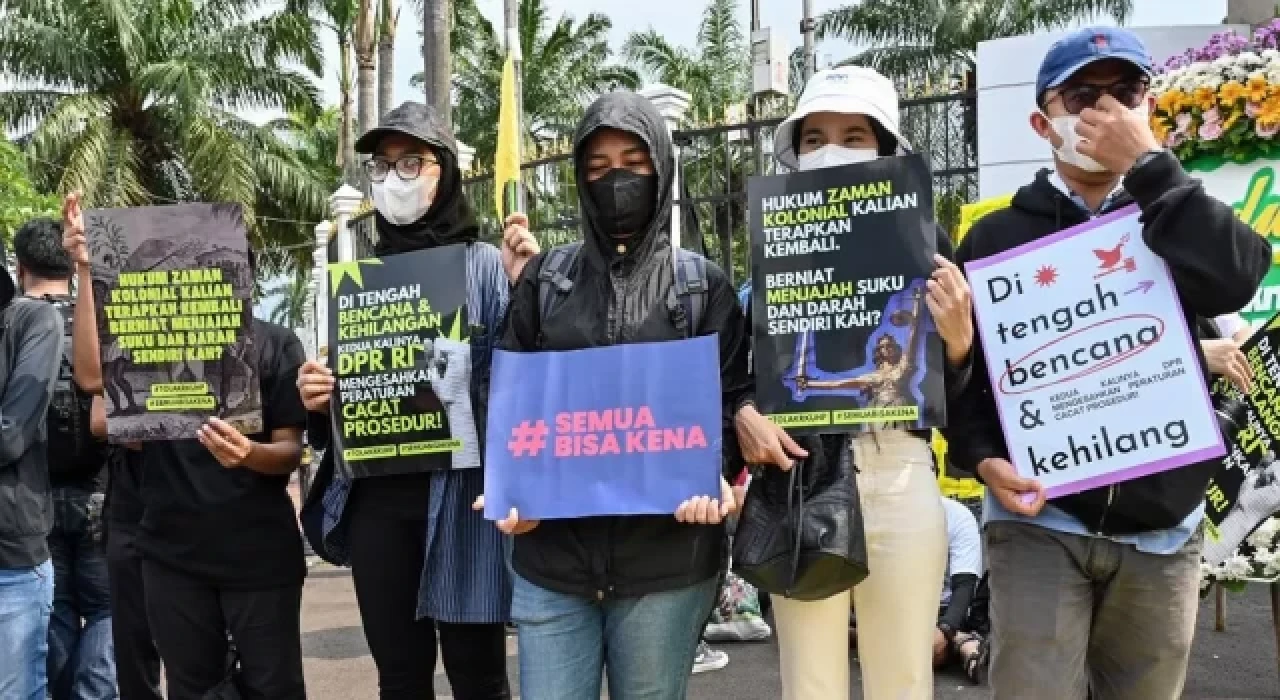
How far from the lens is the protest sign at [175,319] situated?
3.35 metres

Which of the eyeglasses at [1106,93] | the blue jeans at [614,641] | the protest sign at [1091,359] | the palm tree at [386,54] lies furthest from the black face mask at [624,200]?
the palm tree at [386,54]

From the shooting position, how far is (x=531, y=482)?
266cm

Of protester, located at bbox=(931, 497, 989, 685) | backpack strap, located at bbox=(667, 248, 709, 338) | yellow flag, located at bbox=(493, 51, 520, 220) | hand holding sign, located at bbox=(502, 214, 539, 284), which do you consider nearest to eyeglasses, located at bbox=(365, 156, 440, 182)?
yellow flag, located at bbox=(493, 51, 520, 220)

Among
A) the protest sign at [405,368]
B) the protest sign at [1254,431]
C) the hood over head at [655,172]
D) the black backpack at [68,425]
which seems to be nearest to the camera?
the hood over head at [655,172]

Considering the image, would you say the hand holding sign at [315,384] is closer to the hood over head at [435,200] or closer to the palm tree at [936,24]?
the hood over head at [435,200]

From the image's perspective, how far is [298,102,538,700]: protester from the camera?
10.2 ft

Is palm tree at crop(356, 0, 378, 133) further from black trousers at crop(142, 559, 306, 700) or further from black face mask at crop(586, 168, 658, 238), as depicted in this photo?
black face mask at crop(586, 168, 658, 238)

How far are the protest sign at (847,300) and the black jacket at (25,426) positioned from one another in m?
2.23

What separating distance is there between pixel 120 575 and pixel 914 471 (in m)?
2.71

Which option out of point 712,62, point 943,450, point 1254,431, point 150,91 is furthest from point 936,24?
point 1254,431

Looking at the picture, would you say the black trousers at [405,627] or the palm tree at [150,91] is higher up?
the palm tree at [150,91]

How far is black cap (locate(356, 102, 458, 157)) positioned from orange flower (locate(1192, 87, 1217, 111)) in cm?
300

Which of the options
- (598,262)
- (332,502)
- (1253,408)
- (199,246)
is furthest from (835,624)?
(199,246)

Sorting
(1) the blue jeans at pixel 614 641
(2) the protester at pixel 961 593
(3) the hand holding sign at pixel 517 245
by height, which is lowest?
(2) the protester at pixel 961 593
